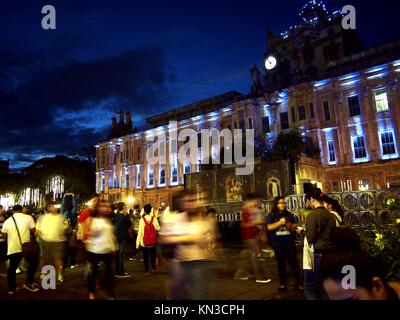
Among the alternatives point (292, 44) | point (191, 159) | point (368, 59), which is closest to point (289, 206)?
point (368, 59)

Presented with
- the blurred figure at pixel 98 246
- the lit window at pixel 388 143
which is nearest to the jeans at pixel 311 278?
the blurred figure at pixel 98 246

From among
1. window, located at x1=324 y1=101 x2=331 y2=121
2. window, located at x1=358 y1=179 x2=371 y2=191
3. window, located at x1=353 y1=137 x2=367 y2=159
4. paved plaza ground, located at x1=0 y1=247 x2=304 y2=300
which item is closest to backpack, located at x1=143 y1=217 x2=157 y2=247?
paved plaza ground, located at x1=0 y1=247 x2=304 y2=300

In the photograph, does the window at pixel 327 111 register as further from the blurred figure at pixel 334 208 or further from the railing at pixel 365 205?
the blurred figure at pixel 334 208

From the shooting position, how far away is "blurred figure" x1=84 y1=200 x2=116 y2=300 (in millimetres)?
6035

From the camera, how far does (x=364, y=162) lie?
27719 mm

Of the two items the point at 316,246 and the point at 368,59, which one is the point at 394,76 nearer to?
the point at 368,59

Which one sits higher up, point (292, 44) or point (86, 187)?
point (292, 44)

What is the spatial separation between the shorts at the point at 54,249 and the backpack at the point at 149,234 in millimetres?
2097

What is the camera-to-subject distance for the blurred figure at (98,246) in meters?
6.04

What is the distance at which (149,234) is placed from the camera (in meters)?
8.73

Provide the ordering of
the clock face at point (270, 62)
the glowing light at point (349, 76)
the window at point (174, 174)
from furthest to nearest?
the window at point (174, 174), the clock face at point (270, 62), the glowing light at point (349, 76)

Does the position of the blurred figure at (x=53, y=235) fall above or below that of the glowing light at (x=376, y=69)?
below

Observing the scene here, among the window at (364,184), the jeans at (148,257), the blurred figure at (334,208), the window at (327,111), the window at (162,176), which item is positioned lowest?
the jeans at (148,257)
